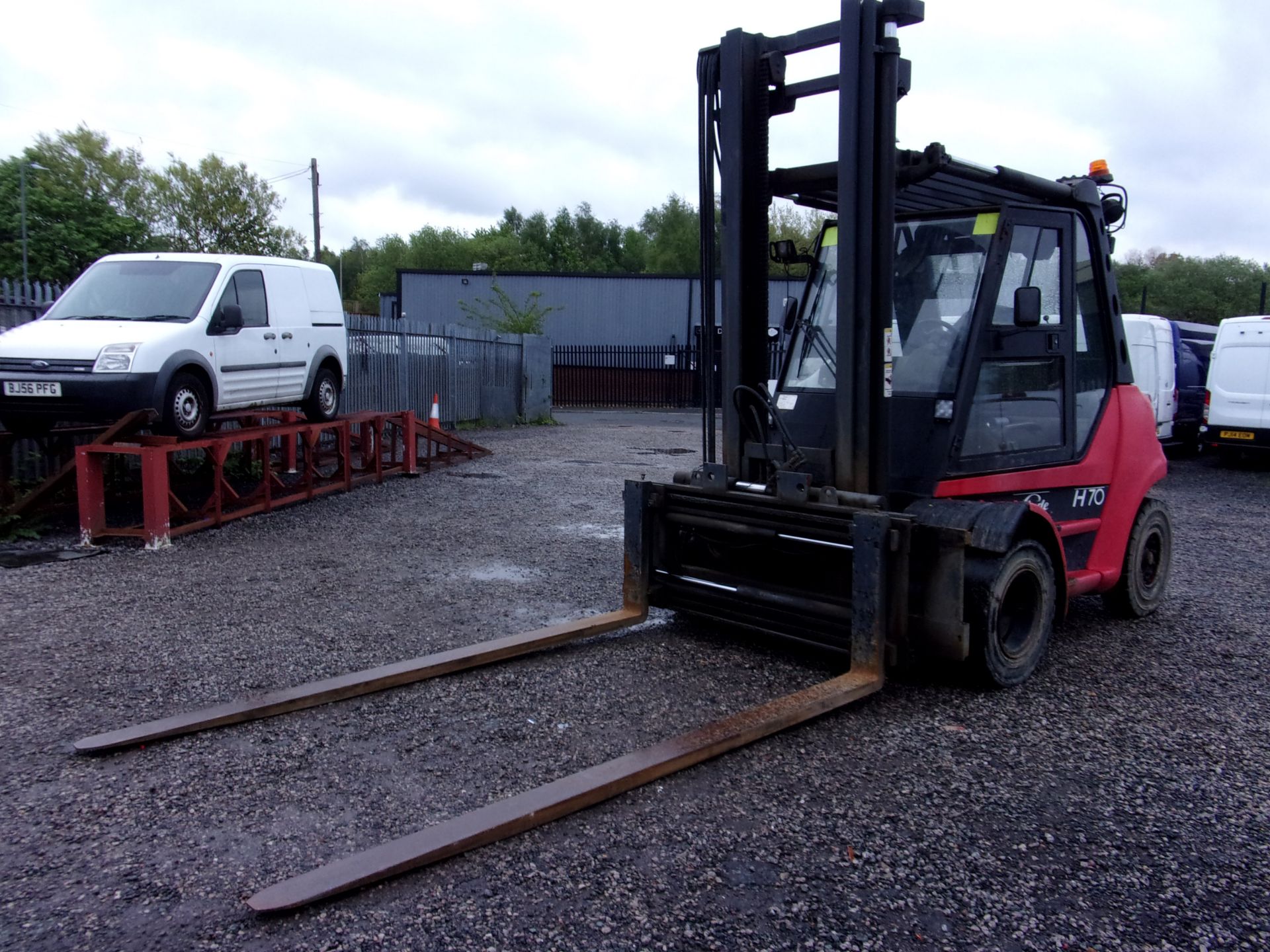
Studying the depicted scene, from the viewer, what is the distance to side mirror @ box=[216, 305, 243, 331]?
948 centimetres

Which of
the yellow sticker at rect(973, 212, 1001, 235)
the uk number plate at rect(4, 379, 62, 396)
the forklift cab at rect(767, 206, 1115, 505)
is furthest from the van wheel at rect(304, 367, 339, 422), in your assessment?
the yellow sticker at rect(973, 212, 1001, 235)

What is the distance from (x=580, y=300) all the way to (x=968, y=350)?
31120mm

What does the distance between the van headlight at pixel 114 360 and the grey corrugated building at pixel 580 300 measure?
27.0 metres

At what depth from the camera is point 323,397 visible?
11.7 m

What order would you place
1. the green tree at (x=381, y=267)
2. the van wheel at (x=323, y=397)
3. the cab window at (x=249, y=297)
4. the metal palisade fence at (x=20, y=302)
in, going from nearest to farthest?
the cab window at (x=249, y=297), the metal palisade fence at (x=20, y=302), the van wheel at (x=323, y=397), the green tree at (x=381, y=267)

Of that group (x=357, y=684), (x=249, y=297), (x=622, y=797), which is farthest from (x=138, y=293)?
(x=622, y=797)

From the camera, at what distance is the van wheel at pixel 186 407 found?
29.3 ft

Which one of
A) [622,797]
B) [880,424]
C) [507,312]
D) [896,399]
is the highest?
[507,312]

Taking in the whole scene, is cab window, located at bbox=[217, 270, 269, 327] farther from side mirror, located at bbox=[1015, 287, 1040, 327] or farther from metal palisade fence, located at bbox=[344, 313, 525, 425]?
side mirror, located at bbox=[1015, 287, 1040, 327]

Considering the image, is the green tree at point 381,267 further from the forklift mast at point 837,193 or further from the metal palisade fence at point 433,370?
the forklift mast at point 837,193

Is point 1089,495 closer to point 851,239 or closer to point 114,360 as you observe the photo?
point 851,239

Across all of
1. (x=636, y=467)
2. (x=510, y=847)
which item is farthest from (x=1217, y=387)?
(x=510, y=847)

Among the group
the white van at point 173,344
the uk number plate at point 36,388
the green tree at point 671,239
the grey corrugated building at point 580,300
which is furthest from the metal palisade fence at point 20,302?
the green tree at point 671,239

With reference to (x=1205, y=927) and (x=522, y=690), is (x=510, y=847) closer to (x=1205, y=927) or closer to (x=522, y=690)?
(x=522, y=690)
